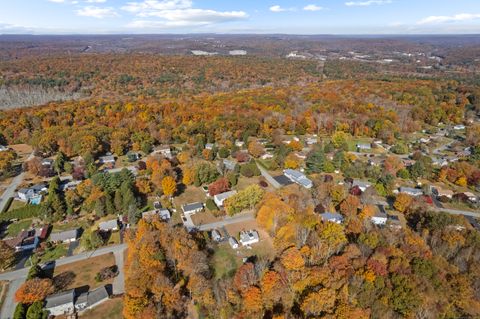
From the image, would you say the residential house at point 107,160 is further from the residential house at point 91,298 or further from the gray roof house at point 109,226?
the residential house at point 91,298

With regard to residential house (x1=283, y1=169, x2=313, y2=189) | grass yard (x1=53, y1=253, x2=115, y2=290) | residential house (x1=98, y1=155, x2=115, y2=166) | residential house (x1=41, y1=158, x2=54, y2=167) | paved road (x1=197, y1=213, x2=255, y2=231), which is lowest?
grass yard (x1=53, y1=253, x2=115, y2=290)

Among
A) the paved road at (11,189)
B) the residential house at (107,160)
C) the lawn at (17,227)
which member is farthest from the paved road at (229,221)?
the paved road at (11,189)

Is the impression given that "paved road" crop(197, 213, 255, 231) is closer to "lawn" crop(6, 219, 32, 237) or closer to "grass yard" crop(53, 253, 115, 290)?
"grass yard" crop(53, 253, 115, 290)

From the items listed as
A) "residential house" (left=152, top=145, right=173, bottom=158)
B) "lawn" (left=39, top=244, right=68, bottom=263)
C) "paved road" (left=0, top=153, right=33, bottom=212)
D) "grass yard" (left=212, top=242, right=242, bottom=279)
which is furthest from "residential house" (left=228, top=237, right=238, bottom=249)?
"paved road" (left=0, top=153, right=33, bottom=212)

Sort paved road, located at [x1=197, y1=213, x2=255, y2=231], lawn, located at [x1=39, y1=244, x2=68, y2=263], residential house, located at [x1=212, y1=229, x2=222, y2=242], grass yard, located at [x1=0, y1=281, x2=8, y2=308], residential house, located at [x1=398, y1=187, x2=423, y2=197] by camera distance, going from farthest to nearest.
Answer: residential house, located at [x1=398, y1=187, x2=423, y2=197]
paved road, located at [x1=197, y1=213, x2=255, y2=231]
residential house, located at [x1=212, y1=229, x2=222, y2=242]
lawn, located at [x1=39, y1=244, x2=68, y2=263]
grass yard, located at [x1=0, y1=281, x2=8, y2=308]

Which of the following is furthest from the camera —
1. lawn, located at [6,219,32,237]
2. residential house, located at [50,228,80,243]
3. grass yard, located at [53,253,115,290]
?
lawn, located at [6,219,32,237]

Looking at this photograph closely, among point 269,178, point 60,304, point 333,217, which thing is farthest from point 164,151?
point 60,304

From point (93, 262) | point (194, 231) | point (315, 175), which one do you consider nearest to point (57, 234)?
point (93, 262)

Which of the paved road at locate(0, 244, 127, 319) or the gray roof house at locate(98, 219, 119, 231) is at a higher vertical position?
the gray roof house at locate(98, 219, 119, 231)
